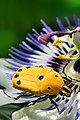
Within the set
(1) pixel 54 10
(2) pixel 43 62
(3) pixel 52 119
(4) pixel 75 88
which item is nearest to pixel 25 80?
(3) pixel 52 119

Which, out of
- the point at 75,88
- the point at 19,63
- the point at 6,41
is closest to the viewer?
the point at 75,88

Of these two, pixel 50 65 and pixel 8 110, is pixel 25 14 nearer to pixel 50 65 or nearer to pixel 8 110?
pixel 50 65

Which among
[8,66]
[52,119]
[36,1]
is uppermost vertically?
[36,1]

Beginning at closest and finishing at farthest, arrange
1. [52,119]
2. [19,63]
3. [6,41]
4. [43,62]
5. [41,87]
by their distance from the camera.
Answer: [41,87], [52,119], [19,63], [43,62], [6,41]

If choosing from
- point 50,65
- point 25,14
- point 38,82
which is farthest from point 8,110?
point 25,14

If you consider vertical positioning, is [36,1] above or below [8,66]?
above

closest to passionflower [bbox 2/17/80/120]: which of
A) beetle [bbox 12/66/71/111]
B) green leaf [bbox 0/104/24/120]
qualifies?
green leaf [bbox 0/104/24/120]

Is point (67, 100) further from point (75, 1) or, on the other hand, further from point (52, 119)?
point (75, 1)

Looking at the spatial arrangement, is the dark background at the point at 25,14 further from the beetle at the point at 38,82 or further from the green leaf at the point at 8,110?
the beetle at the point at 38,82
